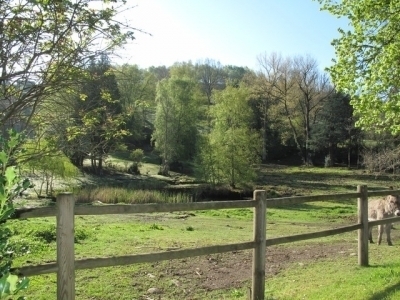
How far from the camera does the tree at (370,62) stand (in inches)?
553

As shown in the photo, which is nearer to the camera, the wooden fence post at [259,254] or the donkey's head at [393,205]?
the wooden fence post at [259,254]

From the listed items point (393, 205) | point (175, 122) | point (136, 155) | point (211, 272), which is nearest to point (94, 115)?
point (211, 272)

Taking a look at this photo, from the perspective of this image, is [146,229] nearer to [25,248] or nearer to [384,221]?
[384,221]

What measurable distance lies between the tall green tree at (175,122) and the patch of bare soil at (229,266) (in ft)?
141

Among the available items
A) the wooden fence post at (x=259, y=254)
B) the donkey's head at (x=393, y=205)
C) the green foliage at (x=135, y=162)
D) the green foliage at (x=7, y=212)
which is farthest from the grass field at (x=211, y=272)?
the green foliage at (x=135, y=162)

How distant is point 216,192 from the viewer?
39.3m

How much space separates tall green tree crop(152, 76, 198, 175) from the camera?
5369 centimetres

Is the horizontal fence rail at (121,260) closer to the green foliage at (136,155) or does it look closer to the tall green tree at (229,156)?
the tall green tree at (229,156)

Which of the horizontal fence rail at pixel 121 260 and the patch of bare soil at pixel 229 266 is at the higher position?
the horizontal fence rail at pixel 121 260

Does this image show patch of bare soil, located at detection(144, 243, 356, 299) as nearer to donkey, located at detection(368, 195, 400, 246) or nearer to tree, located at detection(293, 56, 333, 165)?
donkey, located at detection(368, 195, 400, 246)

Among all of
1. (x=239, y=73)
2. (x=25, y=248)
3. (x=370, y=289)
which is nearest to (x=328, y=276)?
(x=370, y=289)

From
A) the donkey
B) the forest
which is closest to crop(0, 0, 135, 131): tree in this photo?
the forest

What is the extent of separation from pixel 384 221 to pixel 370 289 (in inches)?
96.4

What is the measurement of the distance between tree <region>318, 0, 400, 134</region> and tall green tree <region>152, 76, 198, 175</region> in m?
38.7
